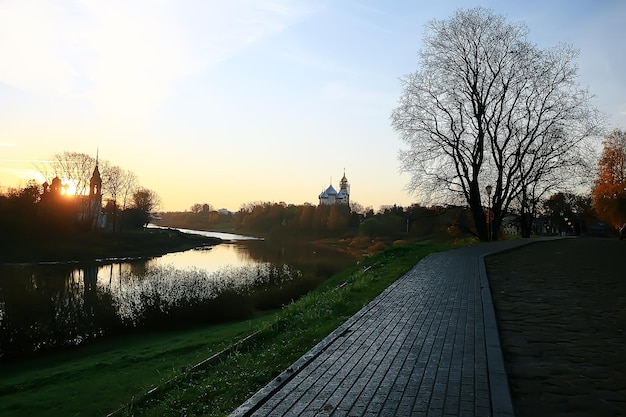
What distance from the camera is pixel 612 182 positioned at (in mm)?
38188

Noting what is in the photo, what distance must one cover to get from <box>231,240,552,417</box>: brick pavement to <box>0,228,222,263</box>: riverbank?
46946 millimetres

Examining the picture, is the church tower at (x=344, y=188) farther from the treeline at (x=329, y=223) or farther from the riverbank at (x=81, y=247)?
the riverbank at (x=81, y=247)

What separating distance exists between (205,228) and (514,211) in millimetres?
150207

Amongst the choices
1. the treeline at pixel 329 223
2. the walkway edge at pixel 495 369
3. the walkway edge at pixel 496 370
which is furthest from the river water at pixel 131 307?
the treeline at pixel 329 223

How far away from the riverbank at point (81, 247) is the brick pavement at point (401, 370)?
46.9m

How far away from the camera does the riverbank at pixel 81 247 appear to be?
47.5 metres

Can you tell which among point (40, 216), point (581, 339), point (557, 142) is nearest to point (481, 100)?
point (557, 142)

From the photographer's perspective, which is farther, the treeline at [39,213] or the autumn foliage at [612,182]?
the treeline at [39,213]

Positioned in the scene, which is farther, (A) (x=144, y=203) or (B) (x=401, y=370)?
(A) (x=144, y=203)

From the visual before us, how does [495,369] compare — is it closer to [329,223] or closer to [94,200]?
[94,200]

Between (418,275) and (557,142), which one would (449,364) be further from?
(557,142)

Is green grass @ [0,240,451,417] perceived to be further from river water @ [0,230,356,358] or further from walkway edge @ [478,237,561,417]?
walkway edge @ [478,237,561,417]

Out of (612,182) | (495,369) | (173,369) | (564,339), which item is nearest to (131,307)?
(173,369)

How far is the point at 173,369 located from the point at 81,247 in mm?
48237
